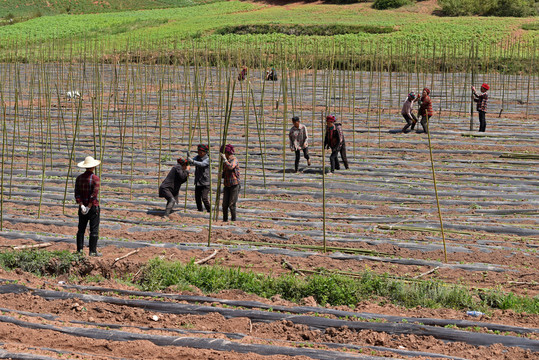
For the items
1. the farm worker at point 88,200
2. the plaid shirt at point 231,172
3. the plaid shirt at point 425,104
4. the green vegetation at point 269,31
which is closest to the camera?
the farm worker at point 88,200

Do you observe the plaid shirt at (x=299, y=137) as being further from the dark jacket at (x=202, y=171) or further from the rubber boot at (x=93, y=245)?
the rubber boot at (x=93, y=245)

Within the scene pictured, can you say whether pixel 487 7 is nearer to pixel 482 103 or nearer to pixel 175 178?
pixel 482 103

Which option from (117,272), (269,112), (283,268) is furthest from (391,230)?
(269,112)

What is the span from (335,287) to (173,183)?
4.43m

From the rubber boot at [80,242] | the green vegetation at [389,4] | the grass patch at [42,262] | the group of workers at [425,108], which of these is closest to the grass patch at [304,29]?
the green vegetation at [389,4]

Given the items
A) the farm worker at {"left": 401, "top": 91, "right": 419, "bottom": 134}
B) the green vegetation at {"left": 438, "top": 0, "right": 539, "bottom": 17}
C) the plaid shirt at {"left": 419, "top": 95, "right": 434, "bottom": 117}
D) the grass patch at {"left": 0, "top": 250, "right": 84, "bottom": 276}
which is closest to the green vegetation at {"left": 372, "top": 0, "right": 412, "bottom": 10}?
the green vegetation at {"left": 438, "top": 0, "right": 539, "bottom": 17}

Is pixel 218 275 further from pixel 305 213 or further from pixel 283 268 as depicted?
pixel 305 213

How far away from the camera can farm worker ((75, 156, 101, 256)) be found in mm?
7750

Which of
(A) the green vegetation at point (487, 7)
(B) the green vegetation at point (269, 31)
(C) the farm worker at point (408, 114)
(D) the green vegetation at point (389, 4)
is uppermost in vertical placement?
(D) the green vegetation at point (389, 4)

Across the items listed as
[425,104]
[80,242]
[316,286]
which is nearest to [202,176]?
[80,242]

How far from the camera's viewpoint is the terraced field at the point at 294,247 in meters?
5.56

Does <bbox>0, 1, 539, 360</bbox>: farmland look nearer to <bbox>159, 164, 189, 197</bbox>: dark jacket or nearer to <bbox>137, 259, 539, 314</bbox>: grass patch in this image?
<bbox>137, 259, 539, 314</bbox>: grass patch

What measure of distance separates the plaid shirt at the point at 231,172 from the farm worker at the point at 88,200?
2187 millimetres

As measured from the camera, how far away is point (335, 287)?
6.61 m
